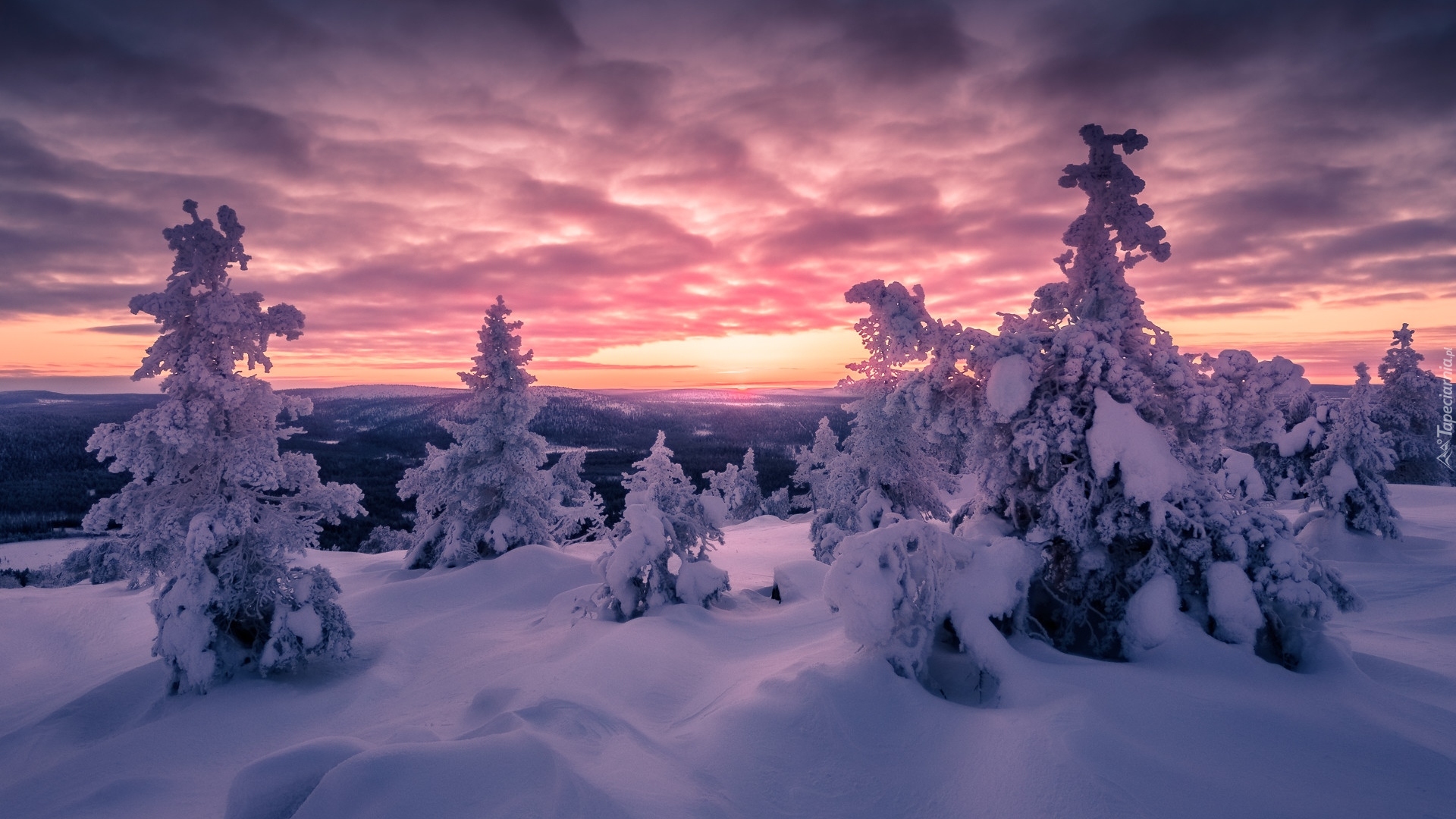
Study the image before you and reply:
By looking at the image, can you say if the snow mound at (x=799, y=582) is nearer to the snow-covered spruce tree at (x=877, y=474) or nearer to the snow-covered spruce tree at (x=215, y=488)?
the snow-covered spruce tree at (x=877, y=474)

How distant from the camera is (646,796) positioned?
5.79m

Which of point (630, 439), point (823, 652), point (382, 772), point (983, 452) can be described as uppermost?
point (983, 452)

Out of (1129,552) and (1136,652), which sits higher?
(1129,552)

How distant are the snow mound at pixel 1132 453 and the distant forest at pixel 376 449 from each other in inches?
344

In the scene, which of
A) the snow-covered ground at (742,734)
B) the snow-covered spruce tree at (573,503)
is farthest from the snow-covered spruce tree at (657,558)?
the snow-covered spruce tree at (573,503)

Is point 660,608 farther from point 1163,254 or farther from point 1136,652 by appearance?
point 1163,254

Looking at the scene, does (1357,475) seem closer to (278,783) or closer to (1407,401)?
(1407,401)

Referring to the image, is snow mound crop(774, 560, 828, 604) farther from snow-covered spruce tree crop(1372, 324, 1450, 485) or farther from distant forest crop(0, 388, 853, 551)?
snow-covered spruce tree crop(1372, 324, 1450, 485)

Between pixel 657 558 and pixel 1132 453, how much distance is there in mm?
9706

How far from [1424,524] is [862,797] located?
99.5ft

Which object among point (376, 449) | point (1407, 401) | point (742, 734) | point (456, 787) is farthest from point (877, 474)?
point (376, 449)

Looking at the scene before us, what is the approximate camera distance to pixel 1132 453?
869 cm

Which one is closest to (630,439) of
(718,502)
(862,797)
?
(718,502)

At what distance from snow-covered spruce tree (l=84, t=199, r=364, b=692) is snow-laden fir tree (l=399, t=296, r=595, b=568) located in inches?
365
